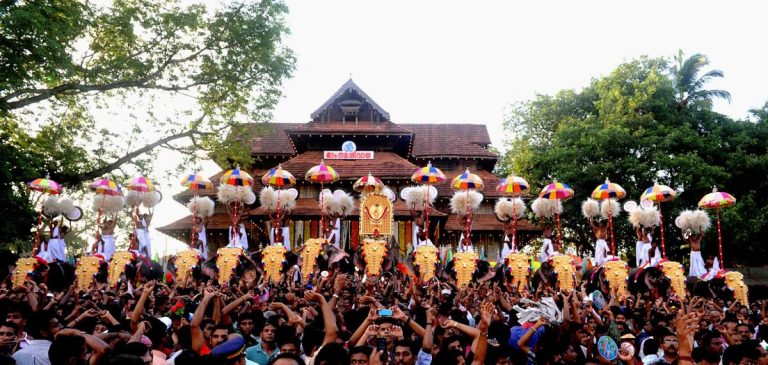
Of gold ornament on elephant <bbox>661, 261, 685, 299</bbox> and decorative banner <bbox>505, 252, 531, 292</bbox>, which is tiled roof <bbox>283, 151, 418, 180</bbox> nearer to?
decorative banner <bbox>505, 252, 531, 292</bbox>

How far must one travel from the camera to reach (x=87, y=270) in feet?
40.4

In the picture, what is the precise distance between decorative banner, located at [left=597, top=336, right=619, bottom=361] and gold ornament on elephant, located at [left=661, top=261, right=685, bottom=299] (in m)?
9.15

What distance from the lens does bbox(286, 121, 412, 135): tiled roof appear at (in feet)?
84.3

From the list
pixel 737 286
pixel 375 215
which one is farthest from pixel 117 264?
pixel 737 286

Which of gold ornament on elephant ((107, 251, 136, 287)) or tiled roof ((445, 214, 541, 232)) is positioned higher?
tiled roof ((445, 214, 541, 232))

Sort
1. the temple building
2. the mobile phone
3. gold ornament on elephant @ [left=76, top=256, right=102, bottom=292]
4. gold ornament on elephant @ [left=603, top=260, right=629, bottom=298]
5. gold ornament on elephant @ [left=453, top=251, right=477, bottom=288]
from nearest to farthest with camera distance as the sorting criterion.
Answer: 1. the mobile phone
2. gold ornament on elephant @ [left=453, top=251, right=477, bottom=288]
3. gold ornament on elephant @ [left=76, top=256, right=102, bottom=292]
4. gold ornament on elephant @ [left=603, top=260, right=629, bottom=298]
5. the temple building

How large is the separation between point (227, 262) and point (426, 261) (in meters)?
4.06

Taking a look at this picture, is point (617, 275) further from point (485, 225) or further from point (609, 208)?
point (485, 225)

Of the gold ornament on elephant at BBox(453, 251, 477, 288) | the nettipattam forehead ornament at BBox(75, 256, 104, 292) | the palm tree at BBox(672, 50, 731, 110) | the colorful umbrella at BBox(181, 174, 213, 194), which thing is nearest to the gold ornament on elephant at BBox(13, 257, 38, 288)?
the nettipattam forehead ornament at BBox(75, 256, 104, 292)

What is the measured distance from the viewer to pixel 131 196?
16.8 m

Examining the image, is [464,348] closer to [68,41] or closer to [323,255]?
[323,255]

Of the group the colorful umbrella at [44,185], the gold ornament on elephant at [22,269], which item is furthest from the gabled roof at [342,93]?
the gold ornament on elephant at [22,269]

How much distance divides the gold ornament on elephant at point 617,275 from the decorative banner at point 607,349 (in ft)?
28.2

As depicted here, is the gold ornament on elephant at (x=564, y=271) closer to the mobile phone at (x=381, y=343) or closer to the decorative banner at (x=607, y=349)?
the decorative banner at (x=607, y=349)
